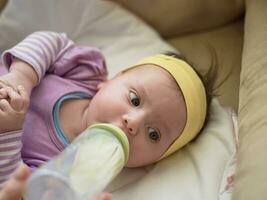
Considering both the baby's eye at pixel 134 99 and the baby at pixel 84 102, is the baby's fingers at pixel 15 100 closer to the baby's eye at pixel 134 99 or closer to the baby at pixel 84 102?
the baby at pixel 84 102

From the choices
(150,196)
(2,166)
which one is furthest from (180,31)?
(2,166)

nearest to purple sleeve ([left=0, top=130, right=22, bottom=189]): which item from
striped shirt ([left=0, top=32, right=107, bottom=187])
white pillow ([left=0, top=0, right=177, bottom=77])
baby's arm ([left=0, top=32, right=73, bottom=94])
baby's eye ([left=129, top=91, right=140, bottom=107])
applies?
striped shirt ([left=0, top=32, right=107, bottom=187])

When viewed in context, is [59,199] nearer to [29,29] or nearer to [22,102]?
[22,102]

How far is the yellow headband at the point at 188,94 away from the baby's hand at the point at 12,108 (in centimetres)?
27

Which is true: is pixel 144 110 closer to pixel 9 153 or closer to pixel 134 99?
pixel 134 99

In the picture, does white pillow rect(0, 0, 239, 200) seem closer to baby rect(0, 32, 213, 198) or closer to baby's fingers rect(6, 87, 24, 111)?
baby rect(0, 32, 213, 198)

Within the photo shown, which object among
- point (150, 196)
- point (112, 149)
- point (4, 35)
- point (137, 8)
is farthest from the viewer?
point (137, 8)

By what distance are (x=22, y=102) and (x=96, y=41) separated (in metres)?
0.43

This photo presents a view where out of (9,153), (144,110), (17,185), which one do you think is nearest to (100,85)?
(144,110)

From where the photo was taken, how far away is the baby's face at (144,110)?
1.03 meters

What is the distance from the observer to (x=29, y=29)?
133cm

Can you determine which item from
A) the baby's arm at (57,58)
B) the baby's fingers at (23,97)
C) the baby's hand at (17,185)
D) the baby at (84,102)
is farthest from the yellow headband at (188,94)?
the baby's hand at (17,185)

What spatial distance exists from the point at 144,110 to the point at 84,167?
0.80ft

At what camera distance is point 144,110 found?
1.05m
